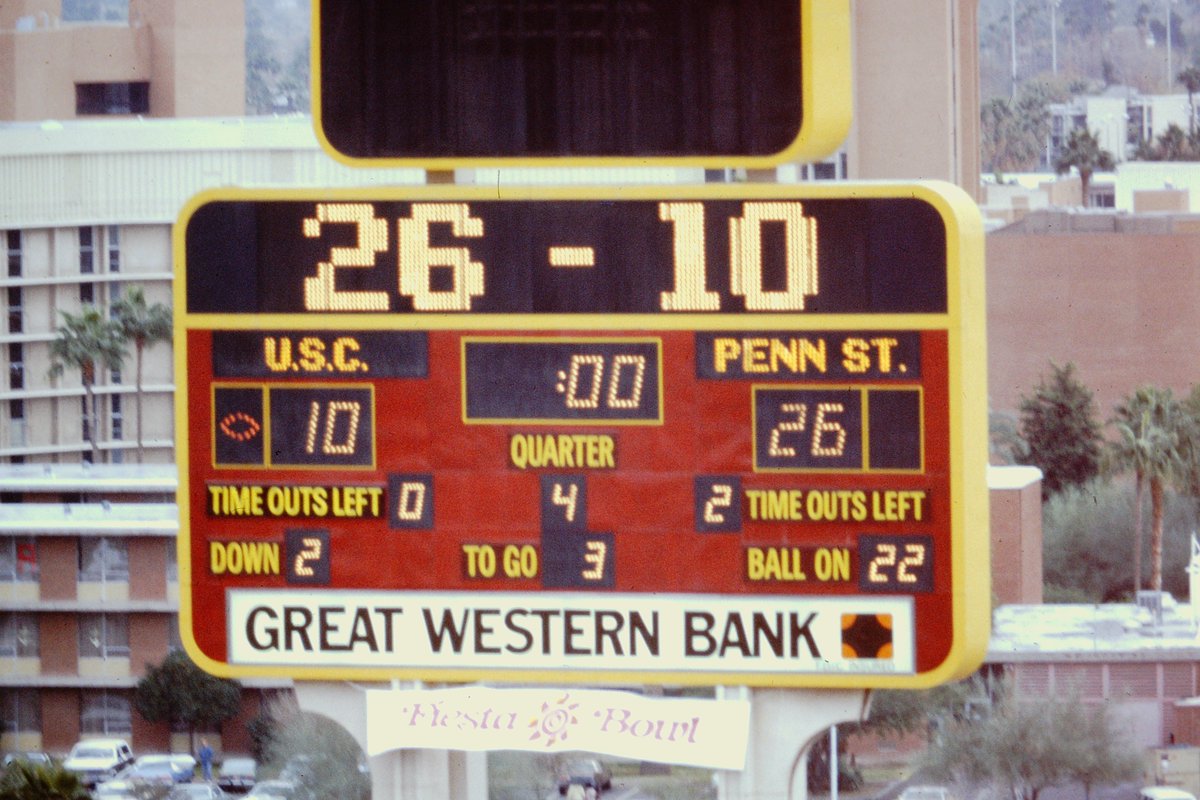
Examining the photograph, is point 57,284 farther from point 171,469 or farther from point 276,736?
point 276,736

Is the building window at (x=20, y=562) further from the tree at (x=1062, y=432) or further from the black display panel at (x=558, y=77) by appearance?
the tree at (x=1062, y=432)

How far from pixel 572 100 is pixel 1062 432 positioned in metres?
56.0

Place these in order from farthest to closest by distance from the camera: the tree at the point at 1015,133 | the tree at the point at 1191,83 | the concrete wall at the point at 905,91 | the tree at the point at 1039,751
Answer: the tree at the point at 1015,133
the tree at the point at 1191,83
the concrete wall at the point at 905,91
the tree at the point at 1039,751

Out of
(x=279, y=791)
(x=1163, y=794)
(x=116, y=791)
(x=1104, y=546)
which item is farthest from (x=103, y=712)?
(x=1104, y=546)

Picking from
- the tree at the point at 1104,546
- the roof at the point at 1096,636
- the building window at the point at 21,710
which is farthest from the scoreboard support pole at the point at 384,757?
the tree at the point at 1104,546

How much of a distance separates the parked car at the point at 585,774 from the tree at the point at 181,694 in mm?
7526

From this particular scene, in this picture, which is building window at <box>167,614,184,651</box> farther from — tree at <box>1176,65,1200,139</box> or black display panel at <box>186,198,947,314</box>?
tree at <box>1176,65,1200,139</box>

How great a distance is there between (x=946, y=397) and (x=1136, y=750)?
82.9 ft

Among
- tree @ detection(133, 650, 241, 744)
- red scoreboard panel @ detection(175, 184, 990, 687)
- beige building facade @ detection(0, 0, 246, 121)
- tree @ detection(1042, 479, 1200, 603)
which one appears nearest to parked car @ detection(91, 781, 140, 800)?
tree @ detection(133, 650, 241, 744)

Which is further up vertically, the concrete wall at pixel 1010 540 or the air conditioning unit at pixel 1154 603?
the concrete wall at pixel 1010 540

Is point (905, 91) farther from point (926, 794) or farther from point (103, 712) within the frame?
point (926, 794)

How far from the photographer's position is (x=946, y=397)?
12.7 metres

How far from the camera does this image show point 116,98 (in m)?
85.6

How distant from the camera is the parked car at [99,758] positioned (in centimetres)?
4062
